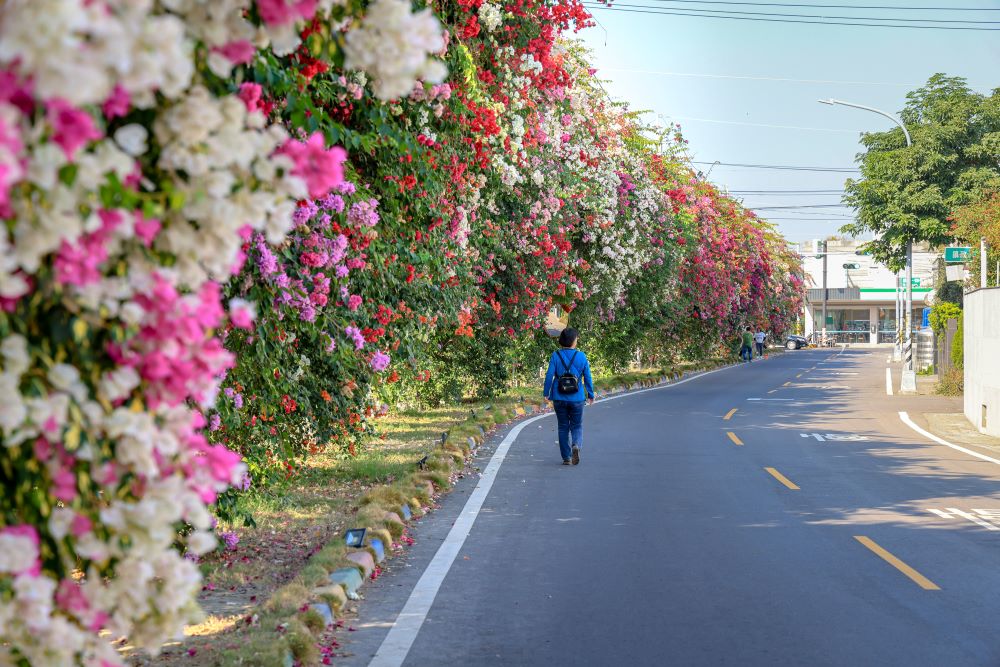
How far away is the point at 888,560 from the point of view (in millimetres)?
9031

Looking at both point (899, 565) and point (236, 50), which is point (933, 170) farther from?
point (236, 50)

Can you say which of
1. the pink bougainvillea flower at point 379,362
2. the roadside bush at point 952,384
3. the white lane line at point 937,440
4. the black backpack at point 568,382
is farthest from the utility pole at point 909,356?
the pink bougainvillea flower at point 379,362

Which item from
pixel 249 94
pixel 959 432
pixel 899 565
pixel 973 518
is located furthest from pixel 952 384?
pixel 249 94

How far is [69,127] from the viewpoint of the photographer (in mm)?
2262

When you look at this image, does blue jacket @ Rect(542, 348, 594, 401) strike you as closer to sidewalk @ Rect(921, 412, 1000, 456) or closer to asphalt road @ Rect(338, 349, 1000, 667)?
asphalt road @ Rect(338, 349, 1000, 667)

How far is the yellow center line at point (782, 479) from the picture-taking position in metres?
13.1

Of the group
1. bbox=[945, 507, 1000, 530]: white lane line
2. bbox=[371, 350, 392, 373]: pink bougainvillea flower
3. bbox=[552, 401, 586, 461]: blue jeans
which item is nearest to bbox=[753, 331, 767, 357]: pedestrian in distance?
bbox=[552, 401, 586, 461]: blue jeans

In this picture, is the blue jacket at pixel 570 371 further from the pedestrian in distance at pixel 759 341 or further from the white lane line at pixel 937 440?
the pedestrian in distance at pixel 759 341

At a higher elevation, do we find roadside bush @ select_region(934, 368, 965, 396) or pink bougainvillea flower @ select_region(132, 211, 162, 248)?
pink bougainvillea flower @ select_region(132, 211, 162, 248)

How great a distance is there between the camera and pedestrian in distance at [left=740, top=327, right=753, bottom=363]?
5438cm

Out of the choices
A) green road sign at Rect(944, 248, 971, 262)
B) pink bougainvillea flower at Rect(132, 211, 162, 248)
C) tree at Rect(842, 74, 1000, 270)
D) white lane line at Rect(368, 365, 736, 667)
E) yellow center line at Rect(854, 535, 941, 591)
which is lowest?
yellow center line at Rect(854, 535, 941, 591)

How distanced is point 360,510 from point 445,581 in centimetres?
226

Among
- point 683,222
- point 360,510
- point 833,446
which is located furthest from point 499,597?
point 683,222

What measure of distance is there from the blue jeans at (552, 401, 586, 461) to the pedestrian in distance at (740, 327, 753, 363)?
40584mm
